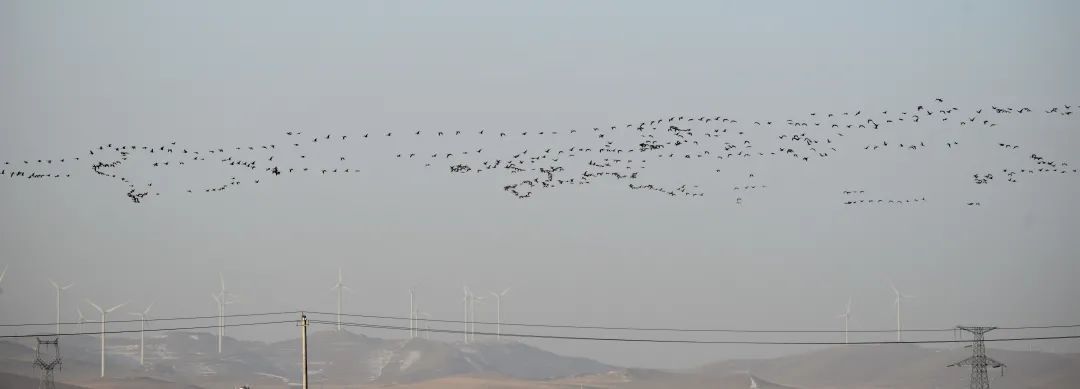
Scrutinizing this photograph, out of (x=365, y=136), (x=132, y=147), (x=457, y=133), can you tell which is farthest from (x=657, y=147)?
(x=132, y=147)

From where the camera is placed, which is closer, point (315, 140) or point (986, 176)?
point (315, 140)

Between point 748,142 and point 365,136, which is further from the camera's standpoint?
point 748,142

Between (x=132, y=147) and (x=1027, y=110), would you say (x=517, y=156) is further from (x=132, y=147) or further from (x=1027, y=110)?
(x=1027, y=110)

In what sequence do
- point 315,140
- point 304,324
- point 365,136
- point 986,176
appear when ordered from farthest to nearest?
point 986,176 < point 315,140 < point 365,136 < point 304,324

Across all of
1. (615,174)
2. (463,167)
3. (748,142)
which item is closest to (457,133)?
(463,167)

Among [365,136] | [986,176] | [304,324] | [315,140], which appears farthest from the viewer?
[986,176]

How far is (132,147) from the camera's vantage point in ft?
469

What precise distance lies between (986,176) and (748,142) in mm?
27031

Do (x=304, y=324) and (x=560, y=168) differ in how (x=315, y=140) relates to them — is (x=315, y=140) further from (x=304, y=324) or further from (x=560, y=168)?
(x=304, y=324)

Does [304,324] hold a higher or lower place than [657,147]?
lower

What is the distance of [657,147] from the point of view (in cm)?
13612

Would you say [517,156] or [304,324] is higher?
[517,156]

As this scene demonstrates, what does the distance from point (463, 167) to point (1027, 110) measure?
179ft

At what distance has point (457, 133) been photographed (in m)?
135
